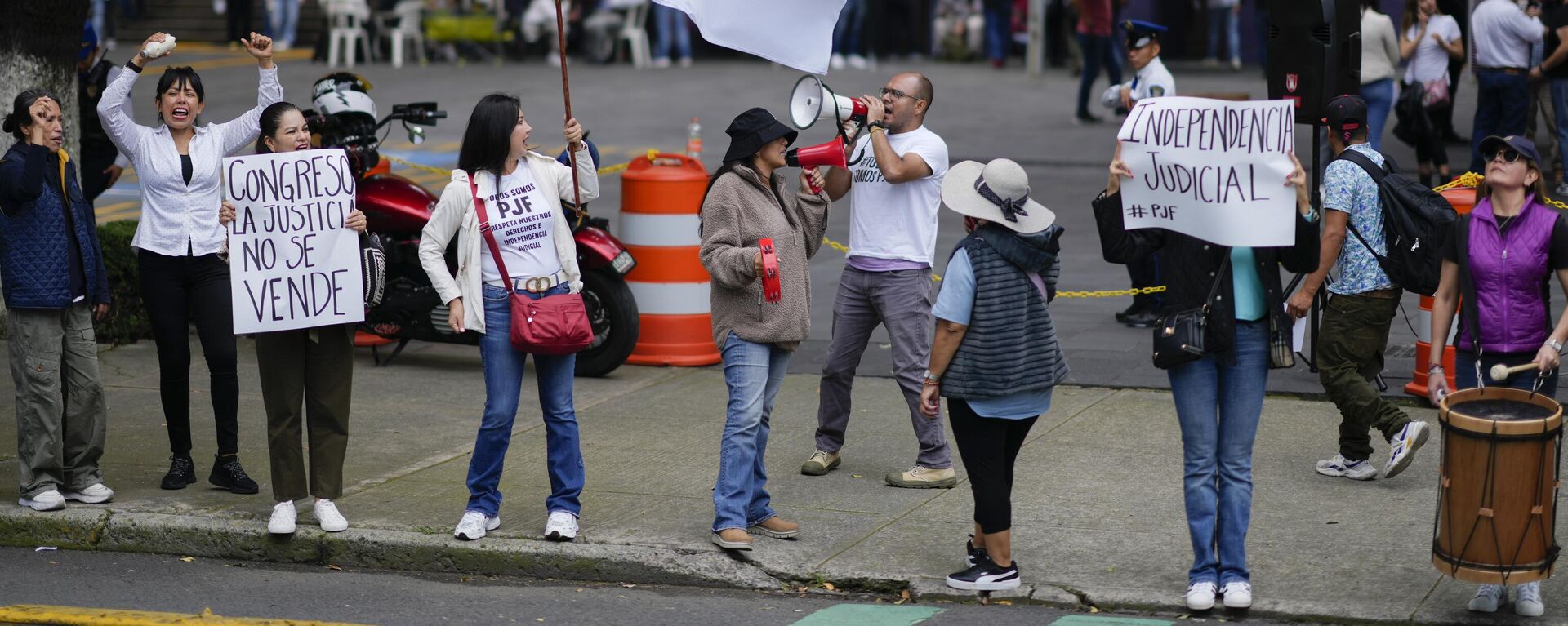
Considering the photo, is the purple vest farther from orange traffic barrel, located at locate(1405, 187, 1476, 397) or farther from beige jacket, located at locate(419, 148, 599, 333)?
beige jacket, located at locate(419, 148, 599, 333)

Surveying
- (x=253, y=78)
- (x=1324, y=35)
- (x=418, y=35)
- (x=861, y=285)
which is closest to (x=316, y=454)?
(x=861, y=285)

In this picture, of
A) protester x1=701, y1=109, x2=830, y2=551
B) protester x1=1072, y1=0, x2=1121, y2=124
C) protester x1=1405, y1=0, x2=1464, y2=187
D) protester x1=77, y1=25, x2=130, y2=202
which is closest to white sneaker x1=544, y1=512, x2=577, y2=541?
protester x1=701, y1=109, x2=830, y2=551

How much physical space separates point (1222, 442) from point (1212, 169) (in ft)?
2.98

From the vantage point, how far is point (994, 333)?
580cm

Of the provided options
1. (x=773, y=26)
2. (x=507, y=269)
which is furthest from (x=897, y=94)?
(x=507, y=269)

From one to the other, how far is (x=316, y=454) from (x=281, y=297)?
0.63m

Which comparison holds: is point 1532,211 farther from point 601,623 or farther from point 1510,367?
point 601,623

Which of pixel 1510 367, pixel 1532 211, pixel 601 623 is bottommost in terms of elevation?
pixel 601 623

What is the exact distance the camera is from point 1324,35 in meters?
9.88

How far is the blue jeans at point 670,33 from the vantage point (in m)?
27.9

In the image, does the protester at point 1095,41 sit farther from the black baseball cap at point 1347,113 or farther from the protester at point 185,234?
the protester at point 185,234

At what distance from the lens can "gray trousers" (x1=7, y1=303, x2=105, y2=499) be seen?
22.8 feet

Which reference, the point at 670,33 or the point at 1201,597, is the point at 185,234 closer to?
the point at 1201,597

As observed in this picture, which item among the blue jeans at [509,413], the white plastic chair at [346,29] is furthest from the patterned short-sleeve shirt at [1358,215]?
the white plastic chair at [346,29]
